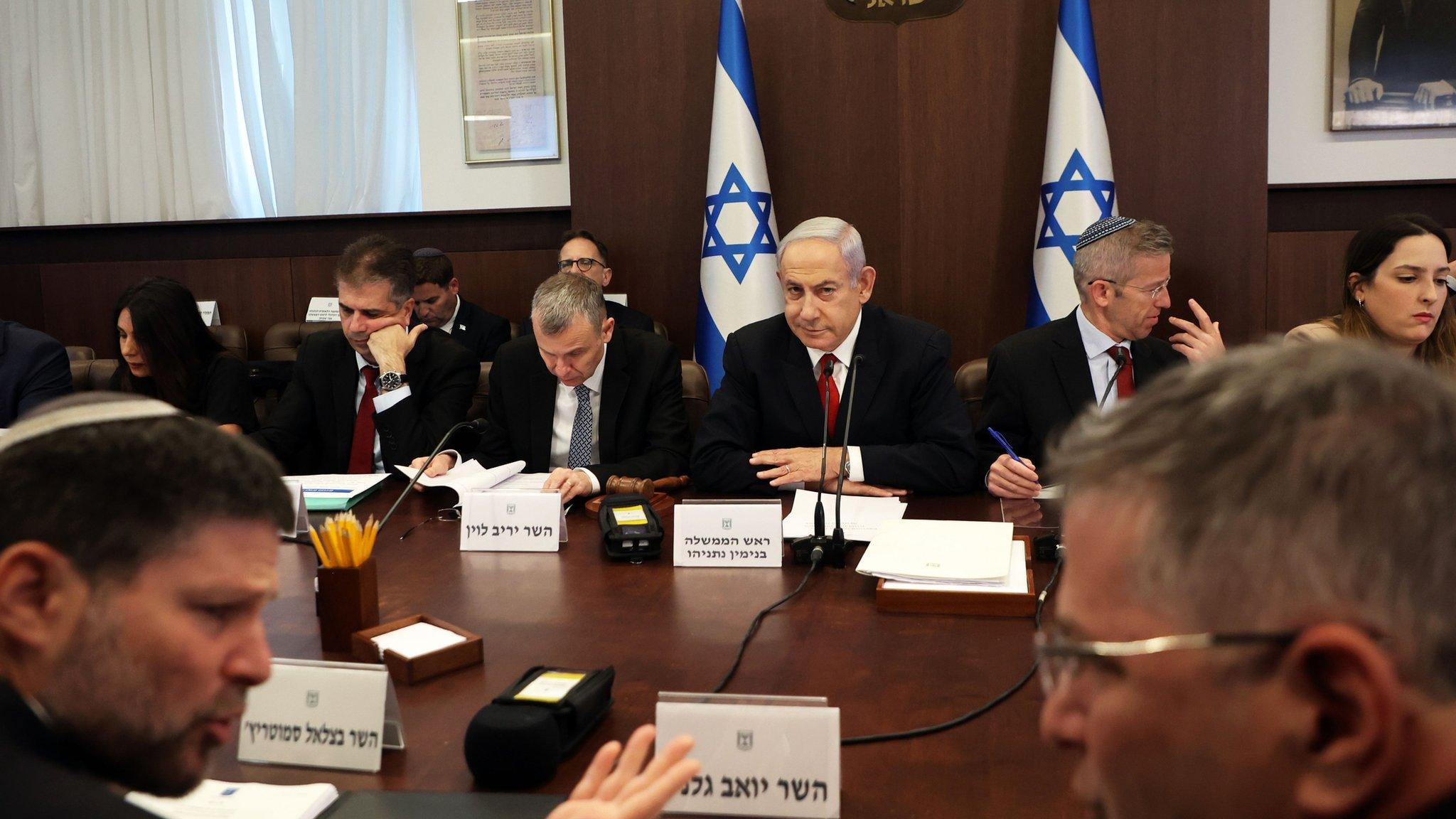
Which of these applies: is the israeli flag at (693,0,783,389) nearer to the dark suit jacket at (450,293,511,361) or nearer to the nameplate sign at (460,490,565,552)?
the dark suit jacket at (450,293,511,361)

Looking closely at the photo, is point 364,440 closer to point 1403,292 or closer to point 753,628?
point 753,628

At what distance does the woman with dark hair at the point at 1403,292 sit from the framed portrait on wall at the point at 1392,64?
6.28 ft

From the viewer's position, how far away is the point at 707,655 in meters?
1.54

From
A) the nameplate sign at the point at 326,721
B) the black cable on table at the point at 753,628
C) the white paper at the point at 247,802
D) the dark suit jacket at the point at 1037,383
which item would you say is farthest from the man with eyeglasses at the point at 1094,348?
the white paper at the point at 247,802

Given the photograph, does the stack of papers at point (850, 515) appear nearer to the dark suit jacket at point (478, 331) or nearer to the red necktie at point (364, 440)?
the red necktie at point (364, 440)

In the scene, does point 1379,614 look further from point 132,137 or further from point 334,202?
point 132,137

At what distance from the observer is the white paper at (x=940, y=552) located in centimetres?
177

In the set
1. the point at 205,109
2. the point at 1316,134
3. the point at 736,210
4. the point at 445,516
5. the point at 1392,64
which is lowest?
the point at 445,516

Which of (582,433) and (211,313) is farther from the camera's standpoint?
(211,313)

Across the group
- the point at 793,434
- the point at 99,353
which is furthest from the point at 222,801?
the point at 99,353

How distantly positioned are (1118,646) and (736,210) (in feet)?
13.4

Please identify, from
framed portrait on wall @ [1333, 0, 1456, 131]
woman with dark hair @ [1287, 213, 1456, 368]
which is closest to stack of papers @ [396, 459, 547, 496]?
woman with dark hair @ [1287, 213, 1456, 368]

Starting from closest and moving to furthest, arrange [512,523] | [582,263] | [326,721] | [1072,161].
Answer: [326,721] < [512,523] < [1072,161] < [582,263]

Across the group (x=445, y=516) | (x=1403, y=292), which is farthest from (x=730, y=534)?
(x=1403, y=292)
